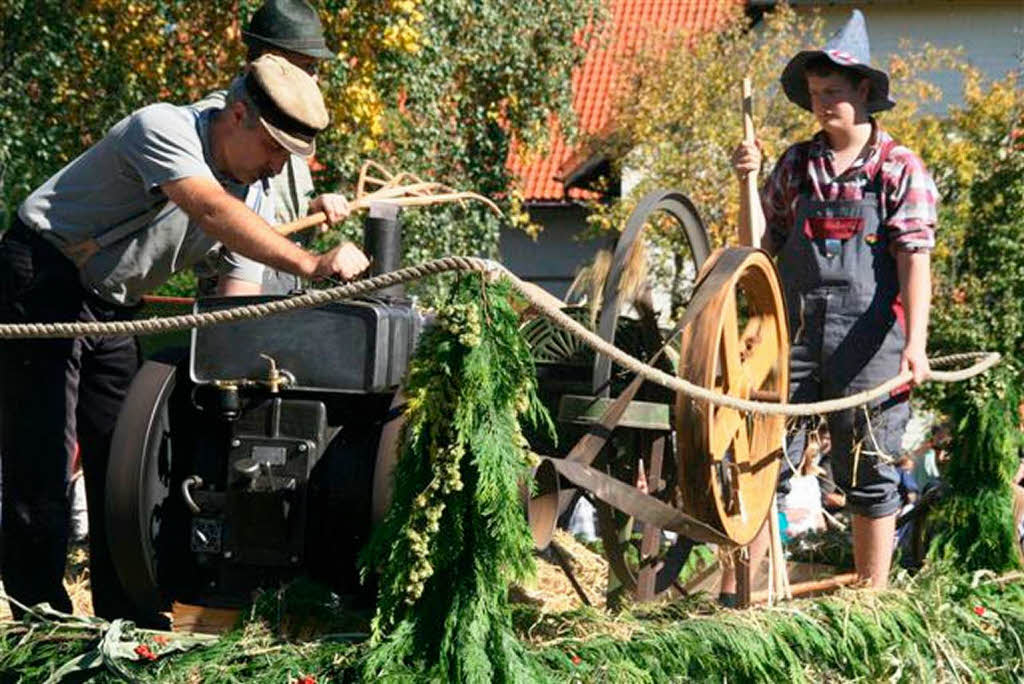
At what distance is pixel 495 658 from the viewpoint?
121 inches

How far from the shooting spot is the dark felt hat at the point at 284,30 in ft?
16.8

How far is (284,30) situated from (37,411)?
1.67m

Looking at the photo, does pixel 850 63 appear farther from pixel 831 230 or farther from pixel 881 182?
pixel 831 230

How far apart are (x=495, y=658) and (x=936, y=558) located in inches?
103

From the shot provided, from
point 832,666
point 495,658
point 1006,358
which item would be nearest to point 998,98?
point 1006,358

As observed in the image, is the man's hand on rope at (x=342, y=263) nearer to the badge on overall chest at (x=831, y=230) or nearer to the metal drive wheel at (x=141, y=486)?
the metal drive wheel at (x=141, y=486)

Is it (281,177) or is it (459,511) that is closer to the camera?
(459,511)

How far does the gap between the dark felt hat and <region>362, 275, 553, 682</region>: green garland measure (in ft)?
7.47

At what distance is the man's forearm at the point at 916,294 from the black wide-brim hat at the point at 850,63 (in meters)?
0.56

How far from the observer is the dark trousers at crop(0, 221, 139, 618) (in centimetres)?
409

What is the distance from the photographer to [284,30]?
16.9ft

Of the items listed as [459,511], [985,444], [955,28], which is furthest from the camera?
[955,28]

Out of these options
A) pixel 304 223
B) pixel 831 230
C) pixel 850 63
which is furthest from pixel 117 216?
pixel 850 63

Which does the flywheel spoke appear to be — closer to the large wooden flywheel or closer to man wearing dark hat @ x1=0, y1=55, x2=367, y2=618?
the large wooden flywheel
